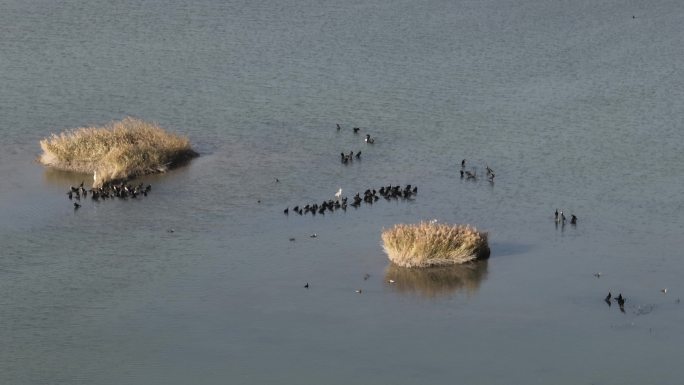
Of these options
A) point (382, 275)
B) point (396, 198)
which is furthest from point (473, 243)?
point (396, 198)

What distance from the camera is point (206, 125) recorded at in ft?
201

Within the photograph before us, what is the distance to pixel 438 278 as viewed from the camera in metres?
43.9

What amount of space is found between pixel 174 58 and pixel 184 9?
10.7 meters

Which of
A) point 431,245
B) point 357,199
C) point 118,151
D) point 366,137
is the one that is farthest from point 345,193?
point 118,151

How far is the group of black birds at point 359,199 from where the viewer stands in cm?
4972

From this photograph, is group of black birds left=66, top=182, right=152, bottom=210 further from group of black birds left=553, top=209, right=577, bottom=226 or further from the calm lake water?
group of black birds left=553, top=209, right=577, bottom=226

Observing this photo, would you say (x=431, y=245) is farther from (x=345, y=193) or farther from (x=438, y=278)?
(x=345, y=193)

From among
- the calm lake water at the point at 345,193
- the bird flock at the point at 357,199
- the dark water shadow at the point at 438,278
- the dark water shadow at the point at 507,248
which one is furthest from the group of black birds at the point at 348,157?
the dark water shadow at the point at 438,278

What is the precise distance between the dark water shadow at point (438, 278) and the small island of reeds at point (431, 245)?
229mm

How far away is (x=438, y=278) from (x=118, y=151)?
15863 mm

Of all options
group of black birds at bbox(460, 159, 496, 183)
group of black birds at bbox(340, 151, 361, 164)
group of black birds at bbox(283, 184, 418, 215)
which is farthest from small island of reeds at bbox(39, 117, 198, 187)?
group of black birds at bbox(460, 159, 496, 183)

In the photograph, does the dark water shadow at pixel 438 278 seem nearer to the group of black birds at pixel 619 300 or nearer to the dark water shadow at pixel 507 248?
the dark water shadow at pixel 507 248

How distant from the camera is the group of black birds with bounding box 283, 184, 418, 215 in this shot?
49719 mm

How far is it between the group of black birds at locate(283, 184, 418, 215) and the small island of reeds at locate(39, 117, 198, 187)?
24.6 ft
